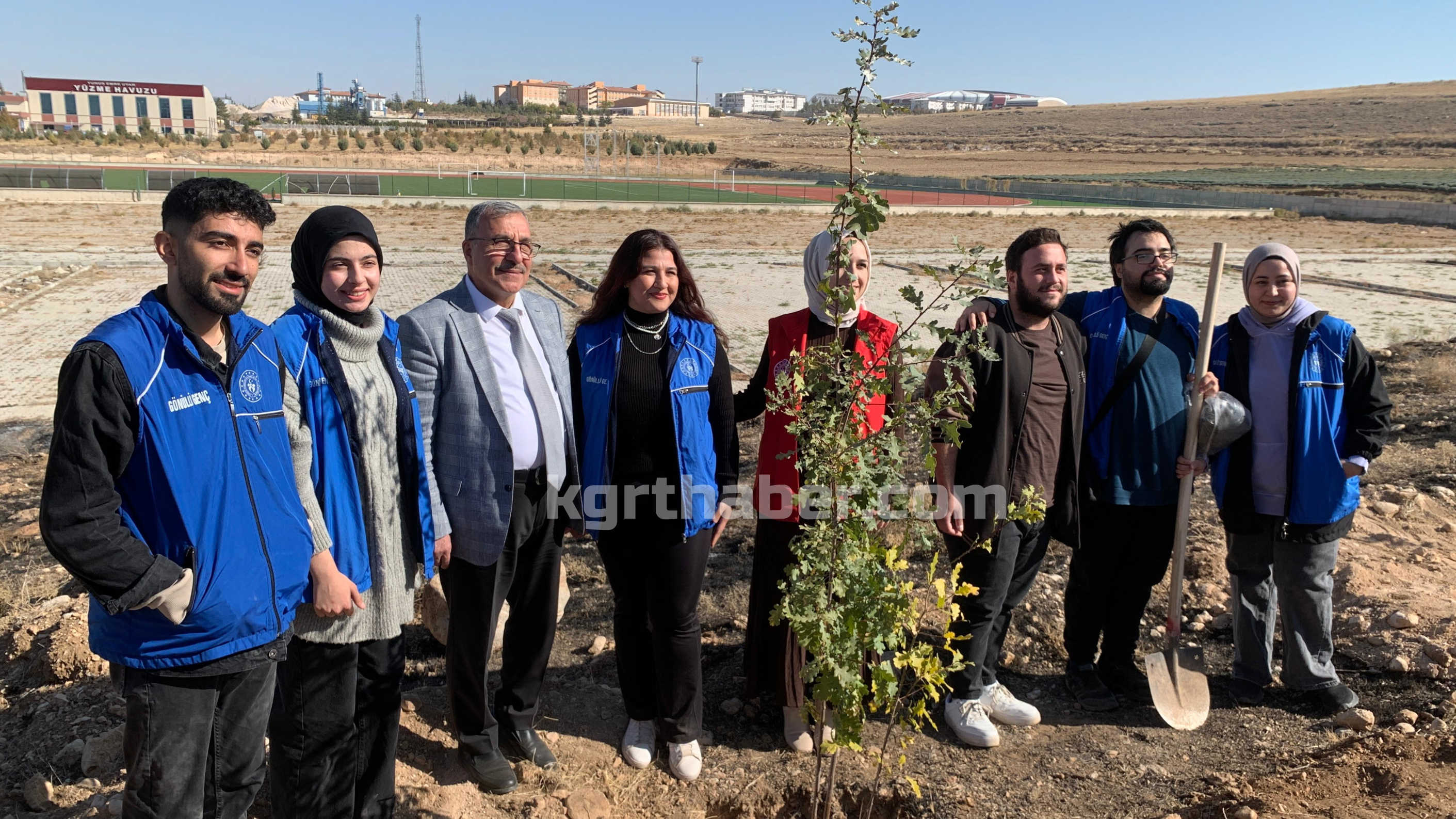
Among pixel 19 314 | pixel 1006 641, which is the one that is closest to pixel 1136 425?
pixel 1006 641

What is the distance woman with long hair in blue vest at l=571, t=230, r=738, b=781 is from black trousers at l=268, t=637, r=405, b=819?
0.88 metres

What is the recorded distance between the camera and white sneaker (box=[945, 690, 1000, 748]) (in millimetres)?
3725

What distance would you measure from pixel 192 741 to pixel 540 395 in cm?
146

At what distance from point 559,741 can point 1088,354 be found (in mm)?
2625

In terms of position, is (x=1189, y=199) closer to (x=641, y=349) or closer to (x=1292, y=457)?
(x=1292, y=457)

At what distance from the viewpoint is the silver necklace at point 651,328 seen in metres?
3.46

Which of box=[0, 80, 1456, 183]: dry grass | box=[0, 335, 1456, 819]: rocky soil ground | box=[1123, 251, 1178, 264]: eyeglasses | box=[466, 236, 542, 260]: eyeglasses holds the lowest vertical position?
box=[0, 335, 1456, 819]: rocky soil ground

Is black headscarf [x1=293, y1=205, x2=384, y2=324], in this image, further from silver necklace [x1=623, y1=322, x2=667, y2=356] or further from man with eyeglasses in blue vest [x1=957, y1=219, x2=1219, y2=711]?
man with eyeglasses in blue vest [x1=957, y1=219, x2=1219, y2=711]

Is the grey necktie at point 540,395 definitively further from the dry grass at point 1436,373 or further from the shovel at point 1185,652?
the dry grass at point 1436,373

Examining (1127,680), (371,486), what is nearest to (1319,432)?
(1127,680)

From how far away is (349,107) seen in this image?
114 meters

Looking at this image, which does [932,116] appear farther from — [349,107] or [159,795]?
[159,795]

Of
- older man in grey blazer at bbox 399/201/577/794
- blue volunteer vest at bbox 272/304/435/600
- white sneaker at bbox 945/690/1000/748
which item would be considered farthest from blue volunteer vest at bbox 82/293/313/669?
white sneaker at bbox 945/690/1000/748

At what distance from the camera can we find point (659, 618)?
3525 mm
